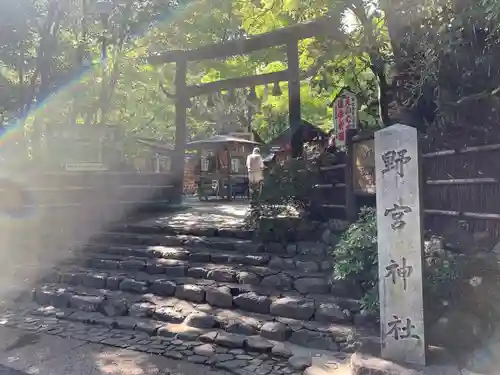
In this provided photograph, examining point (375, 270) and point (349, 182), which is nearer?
point (375, 270)

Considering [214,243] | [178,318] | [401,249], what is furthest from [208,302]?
[401,249]

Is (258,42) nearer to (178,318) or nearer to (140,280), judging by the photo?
(140,280)

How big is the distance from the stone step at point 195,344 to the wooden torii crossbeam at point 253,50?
5703 millimetres

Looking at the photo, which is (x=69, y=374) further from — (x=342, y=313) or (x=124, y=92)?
(x=124, y=92)

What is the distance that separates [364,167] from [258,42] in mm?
5301

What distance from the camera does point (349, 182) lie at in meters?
8.19

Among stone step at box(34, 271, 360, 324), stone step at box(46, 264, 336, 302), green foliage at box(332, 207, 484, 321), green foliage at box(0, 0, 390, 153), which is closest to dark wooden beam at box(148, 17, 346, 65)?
green foliage at box(0, 0, 390, 153)

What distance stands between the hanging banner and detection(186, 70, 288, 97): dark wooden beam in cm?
243

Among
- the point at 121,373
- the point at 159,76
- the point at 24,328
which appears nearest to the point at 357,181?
the point at 121,373

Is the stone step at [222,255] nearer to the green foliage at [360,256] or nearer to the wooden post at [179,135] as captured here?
the green foliage at [360,256]

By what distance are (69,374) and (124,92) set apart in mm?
15614

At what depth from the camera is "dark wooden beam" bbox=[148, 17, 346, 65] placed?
33.5 feet

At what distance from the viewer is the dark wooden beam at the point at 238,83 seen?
1244 cm

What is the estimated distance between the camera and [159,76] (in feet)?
59.1
